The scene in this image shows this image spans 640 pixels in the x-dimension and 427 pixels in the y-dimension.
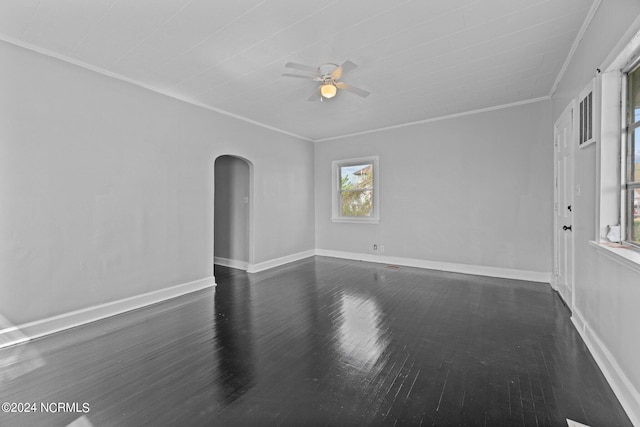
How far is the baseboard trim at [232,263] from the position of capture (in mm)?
5324

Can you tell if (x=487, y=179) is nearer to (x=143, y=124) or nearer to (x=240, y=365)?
(x=240, y=365)

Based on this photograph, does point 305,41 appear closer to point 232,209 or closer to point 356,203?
point 232,209

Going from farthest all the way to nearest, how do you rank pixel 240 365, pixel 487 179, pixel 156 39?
pixel 487 179
pixel 156 39
pixel 240 365

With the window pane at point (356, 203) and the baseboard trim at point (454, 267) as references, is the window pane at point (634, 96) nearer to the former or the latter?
the baseboard trim at point (454, 267)

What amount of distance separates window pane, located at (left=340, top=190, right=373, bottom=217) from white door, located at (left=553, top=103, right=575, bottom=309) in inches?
118

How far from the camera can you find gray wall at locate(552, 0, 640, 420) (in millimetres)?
1688

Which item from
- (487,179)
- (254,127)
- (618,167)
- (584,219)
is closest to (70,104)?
(254,127)

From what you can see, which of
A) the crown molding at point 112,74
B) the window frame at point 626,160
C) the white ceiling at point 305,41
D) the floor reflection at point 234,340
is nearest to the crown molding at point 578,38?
the white ceiling at point 305,41

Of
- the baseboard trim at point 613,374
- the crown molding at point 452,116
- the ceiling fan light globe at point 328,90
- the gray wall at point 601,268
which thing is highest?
the crown molding at point 452,116

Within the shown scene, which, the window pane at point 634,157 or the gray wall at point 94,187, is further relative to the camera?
the gray wall at point 94,187

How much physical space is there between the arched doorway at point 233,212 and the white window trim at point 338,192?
6.46 feet

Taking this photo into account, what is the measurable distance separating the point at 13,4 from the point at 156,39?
3.03ft

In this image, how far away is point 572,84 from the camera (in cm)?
290

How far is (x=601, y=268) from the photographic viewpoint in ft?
7.14
